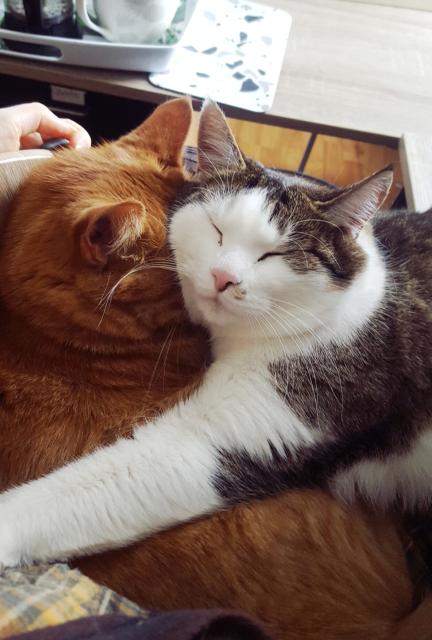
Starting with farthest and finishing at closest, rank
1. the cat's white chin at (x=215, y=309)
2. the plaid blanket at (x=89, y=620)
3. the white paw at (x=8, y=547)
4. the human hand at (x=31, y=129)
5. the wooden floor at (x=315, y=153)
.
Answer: the wooden floor at (x=315, y=153), the human hand at (x=31, y=129), the cat's white chin at (x=215, y=309), the white paw at (x=8, y=547), the plaid blanket at (x=89, y=620)

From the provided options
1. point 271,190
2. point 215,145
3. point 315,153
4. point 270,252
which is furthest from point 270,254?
point 315,153

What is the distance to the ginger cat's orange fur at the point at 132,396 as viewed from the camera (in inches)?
28.2

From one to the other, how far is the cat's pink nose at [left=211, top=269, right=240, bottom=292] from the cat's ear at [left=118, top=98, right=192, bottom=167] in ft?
0.87

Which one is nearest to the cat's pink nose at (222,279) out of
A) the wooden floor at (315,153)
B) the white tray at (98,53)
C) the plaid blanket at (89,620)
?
the plaid blanket at (89,620)

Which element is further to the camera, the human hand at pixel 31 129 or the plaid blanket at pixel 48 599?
the human hand at pixel 31 129

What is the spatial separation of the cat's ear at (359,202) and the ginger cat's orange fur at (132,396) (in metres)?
0.28

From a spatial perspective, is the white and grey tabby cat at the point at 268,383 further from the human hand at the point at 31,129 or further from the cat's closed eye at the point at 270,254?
the human hand at the point at 31,129

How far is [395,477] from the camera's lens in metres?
0.83

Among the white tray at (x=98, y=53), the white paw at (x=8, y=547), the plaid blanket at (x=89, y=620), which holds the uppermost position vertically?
the white tray at (x=98, y=53)

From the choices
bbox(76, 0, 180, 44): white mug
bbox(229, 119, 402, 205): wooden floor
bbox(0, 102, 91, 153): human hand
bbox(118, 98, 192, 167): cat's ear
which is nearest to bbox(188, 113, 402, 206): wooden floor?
bbox(229, 119, 402, 205): wooden floor

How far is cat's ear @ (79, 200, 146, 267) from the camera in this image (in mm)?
670

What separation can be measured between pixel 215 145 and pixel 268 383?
1.39ft

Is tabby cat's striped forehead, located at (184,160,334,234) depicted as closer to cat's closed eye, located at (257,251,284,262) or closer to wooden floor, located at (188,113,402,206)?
→ cat's closed eye, located at (257,251,284,262)

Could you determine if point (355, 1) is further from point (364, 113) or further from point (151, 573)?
point (151, 573)
